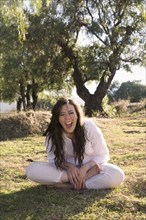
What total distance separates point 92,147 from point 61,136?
36cm

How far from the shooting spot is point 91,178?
421cm

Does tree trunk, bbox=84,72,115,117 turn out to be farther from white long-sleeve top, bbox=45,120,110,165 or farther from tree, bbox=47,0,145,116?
white long-sleeve top, bbox=45,120,110,165

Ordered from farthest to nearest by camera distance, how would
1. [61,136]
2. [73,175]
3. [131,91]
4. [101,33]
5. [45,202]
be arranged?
[131,91] → [101,33] → [61,136] → [73,175] → [45,202]

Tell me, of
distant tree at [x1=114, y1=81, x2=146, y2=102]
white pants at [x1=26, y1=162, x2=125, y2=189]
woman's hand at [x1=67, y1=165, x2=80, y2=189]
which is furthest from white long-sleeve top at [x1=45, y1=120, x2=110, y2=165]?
distant tree at [x1=114, y1=81, x2=146, y2=102]

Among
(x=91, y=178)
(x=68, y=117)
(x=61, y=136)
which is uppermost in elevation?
(x=68, y=117)

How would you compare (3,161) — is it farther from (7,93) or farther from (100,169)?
(7,93)

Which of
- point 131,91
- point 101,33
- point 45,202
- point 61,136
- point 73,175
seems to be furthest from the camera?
point 131,91

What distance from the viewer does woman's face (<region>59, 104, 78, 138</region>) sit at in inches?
164

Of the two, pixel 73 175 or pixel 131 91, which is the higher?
pixel 131 91

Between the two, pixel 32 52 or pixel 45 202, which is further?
pixel 32 52

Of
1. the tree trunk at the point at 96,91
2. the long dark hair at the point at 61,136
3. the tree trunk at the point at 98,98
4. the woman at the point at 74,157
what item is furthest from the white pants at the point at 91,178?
the tree trunk at the point at 98,98

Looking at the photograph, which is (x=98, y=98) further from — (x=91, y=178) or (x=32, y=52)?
(x=91, y=178)

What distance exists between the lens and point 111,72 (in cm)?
1770

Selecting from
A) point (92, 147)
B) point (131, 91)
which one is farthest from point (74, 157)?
point (131, 91)
